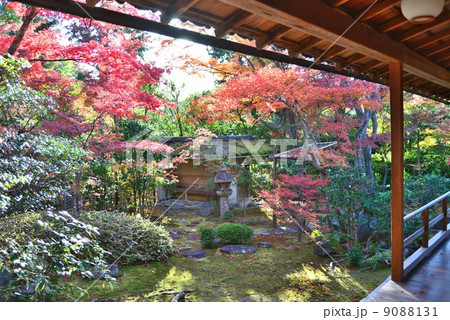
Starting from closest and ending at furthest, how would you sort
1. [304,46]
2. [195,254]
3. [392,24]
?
[392,24], [304,46], [195,254]

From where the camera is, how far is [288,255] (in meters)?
6.25

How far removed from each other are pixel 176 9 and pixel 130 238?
4.70 meters

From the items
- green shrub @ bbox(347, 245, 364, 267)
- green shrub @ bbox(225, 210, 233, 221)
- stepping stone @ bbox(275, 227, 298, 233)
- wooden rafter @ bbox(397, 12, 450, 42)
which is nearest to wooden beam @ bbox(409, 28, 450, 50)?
wooden rafter @ bbox(397, 12, 450, 42)

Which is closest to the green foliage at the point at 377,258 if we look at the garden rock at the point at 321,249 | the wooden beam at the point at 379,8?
the garden rock at the point at 321,249

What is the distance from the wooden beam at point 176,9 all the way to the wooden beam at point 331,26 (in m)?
0.22

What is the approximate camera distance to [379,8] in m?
1.97

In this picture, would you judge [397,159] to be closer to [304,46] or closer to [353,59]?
[353,59]

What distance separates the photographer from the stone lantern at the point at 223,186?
9055 millimetres

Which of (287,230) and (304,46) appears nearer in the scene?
(304,46)

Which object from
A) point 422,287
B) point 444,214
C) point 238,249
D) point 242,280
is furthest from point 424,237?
point 238,249

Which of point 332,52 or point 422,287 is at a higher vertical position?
point 332,52

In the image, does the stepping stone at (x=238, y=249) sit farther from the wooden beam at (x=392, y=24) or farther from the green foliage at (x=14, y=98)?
the wooden beam at (x=392, y=24)

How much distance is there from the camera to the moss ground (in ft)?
14.6

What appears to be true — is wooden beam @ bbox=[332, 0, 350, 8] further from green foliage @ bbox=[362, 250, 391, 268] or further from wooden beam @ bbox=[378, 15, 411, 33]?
green foliage @ bbox=[362, 250, 391, 268]
